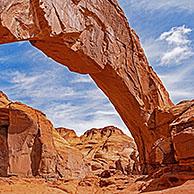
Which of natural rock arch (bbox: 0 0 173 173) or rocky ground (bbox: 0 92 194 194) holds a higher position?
natural rock arch (bbox: 0 0 173 173)

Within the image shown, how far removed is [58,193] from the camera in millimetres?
11945

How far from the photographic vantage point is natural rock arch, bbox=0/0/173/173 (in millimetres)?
11125

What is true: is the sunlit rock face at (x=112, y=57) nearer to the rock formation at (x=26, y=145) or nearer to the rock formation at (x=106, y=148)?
the rock formation at (x=26, y=145)

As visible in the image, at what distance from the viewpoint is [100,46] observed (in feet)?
47.0

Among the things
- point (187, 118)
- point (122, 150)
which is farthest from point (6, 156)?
point (122, 150)

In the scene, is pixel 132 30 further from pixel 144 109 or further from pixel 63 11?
pixel 63 11

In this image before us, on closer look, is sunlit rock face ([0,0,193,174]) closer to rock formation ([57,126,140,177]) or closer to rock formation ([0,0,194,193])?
rock formation ([0,0,194,193])

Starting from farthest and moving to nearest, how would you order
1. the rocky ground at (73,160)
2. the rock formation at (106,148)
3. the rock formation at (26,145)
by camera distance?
the rock formation at (106,148) < the rock formation at (26,145) < the rocky ground at (73,160)

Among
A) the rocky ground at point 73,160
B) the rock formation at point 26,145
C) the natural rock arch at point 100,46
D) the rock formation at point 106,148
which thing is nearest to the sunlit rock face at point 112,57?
the natural rock arch at point 100,46

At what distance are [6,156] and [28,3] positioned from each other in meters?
11.7

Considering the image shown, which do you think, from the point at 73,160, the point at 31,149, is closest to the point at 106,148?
the point at 73,160

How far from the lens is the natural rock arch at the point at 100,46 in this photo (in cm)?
1112

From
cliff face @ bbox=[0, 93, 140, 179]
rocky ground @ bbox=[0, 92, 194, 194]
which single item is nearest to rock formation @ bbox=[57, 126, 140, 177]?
rocky ground @ bbox=[0, 92, 194, 194]

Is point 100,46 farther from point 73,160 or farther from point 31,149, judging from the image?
point 73,160
